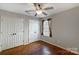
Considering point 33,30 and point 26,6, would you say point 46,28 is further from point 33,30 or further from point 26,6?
point 26,6

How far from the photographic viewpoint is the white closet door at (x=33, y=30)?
164 cm

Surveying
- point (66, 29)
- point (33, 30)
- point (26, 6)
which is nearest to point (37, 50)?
point (33, 30)

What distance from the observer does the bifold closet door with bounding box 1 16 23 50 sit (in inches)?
57.2

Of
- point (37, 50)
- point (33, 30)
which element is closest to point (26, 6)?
point (33, 30)

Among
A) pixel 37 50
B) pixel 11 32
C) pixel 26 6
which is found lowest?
pixel 37 50

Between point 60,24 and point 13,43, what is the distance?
93 centimetres

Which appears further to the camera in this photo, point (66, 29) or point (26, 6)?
point (66, 29)

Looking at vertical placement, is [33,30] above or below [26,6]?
below

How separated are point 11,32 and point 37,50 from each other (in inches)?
21.9

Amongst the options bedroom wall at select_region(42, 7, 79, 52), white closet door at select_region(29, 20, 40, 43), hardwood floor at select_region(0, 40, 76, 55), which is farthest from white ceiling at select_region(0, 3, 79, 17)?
hardwood floor at select_region(0, 40, 76, 55)

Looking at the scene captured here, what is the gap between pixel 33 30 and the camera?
64.6 inches
